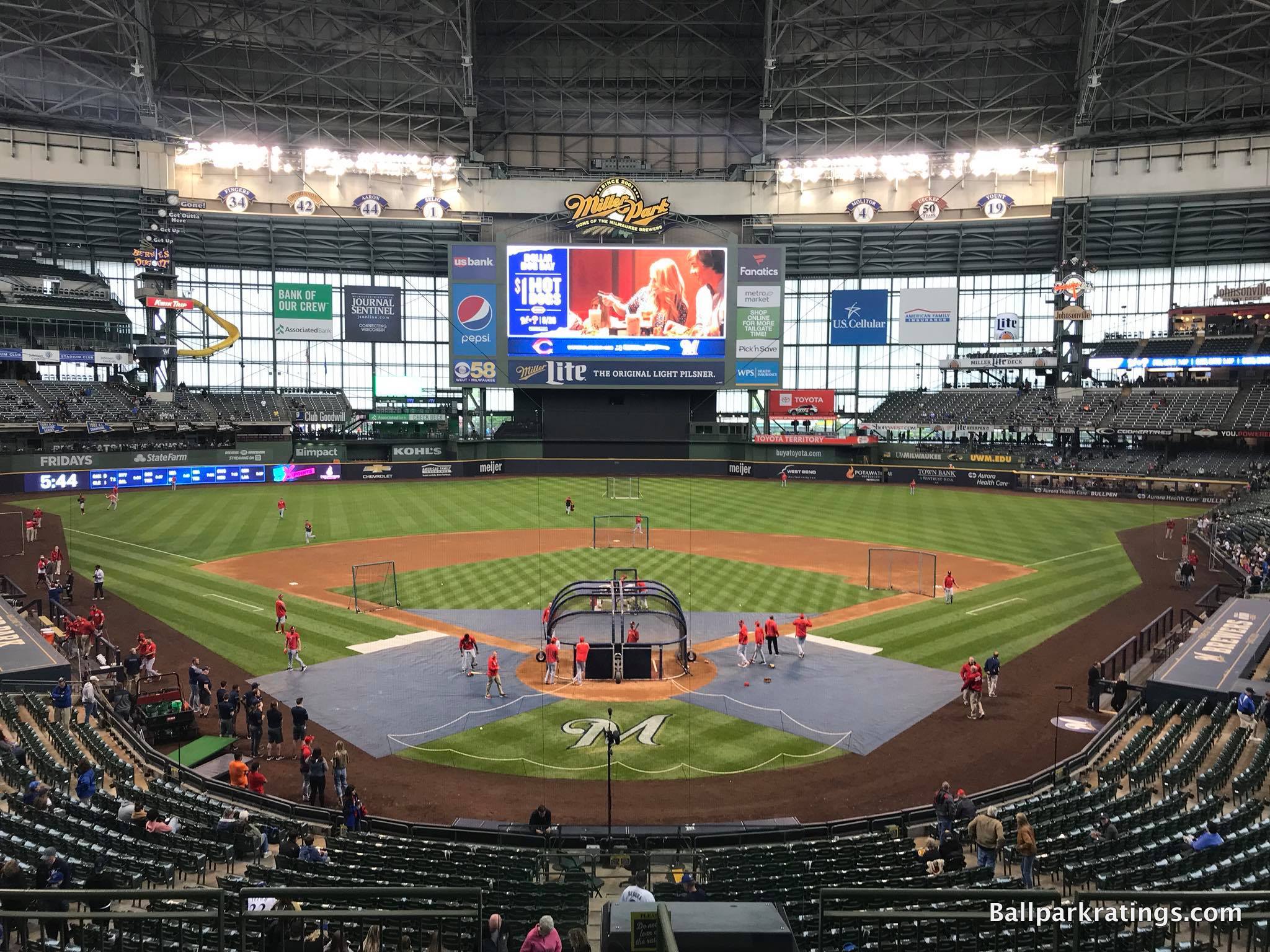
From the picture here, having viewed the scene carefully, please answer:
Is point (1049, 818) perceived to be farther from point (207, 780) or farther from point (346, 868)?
point (207, 780)

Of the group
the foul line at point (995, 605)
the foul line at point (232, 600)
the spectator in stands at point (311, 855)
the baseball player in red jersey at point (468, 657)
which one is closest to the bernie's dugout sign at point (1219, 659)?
the foul line at point (995, 605)

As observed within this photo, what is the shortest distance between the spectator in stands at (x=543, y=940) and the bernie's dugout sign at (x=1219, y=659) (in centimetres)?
1909

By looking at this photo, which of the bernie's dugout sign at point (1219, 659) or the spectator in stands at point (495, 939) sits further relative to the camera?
the bernie's dugout sign at point (1219, 659)

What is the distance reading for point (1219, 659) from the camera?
22734 millimetres

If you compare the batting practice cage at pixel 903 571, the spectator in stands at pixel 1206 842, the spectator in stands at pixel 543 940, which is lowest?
the batting practice cage at pixel 903 571

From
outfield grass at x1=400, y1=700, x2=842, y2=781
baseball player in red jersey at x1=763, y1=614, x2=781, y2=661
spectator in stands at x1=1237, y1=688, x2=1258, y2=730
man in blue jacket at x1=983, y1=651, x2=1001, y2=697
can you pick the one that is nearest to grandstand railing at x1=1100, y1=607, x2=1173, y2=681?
man in blue jacket at x1=983, y1=651, x2=1001, y2=697

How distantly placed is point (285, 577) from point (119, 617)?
731 centimetres

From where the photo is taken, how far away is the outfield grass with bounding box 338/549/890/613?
1305 inches

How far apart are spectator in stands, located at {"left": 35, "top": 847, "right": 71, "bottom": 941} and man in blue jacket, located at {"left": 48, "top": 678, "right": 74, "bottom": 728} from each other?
980 cm

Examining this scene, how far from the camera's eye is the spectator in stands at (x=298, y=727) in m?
19.6

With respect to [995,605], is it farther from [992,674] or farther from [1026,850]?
[1026,850]

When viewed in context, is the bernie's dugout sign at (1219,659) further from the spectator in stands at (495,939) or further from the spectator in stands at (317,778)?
the spectator in stands at (317,778)

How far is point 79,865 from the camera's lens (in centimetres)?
1102

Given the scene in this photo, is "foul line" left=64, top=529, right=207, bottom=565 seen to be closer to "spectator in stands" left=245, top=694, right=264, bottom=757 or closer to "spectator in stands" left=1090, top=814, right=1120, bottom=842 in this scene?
"spectator in stands" left=245, top=694, right=264, bottom=757
